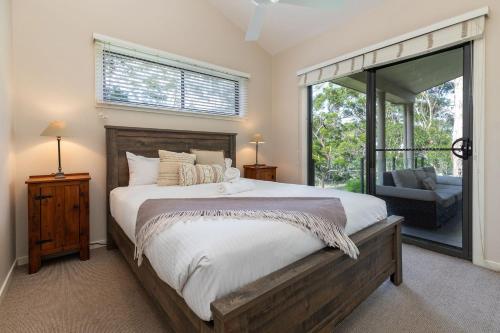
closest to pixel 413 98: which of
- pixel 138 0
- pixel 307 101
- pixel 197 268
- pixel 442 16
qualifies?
pixel 442 16

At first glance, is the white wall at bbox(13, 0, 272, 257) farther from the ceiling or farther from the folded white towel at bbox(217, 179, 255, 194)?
the folded white towel at bbox(217, 179, 255, 194)

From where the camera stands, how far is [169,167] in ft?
8.68

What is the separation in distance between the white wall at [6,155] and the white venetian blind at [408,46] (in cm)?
331

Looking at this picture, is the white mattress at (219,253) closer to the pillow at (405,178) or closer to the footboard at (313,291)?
the footboard at (313,291)

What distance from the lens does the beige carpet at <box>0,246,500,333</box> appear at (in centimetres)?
150

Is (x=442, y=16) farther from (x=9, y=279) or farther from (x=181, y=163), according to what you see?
(x=9, y=279)

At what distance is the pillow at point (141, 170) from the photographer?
2648 mm

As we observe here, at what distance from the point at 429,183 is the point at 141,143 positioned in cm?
328

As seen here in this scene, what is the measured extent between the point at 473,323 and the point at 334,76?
282 cm

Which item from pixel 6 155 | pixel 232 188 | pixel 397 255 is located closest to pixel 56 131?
pixel 6 155

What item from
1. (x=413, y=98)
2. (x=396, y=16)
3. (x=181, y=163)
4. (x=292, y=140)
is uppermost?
(x=396, y=16)

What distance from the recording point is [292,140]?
4.07 meters

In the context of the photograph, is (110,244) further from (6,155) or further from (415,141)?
(415,141)

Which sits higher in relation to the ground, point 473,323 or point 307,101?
point 307,101
